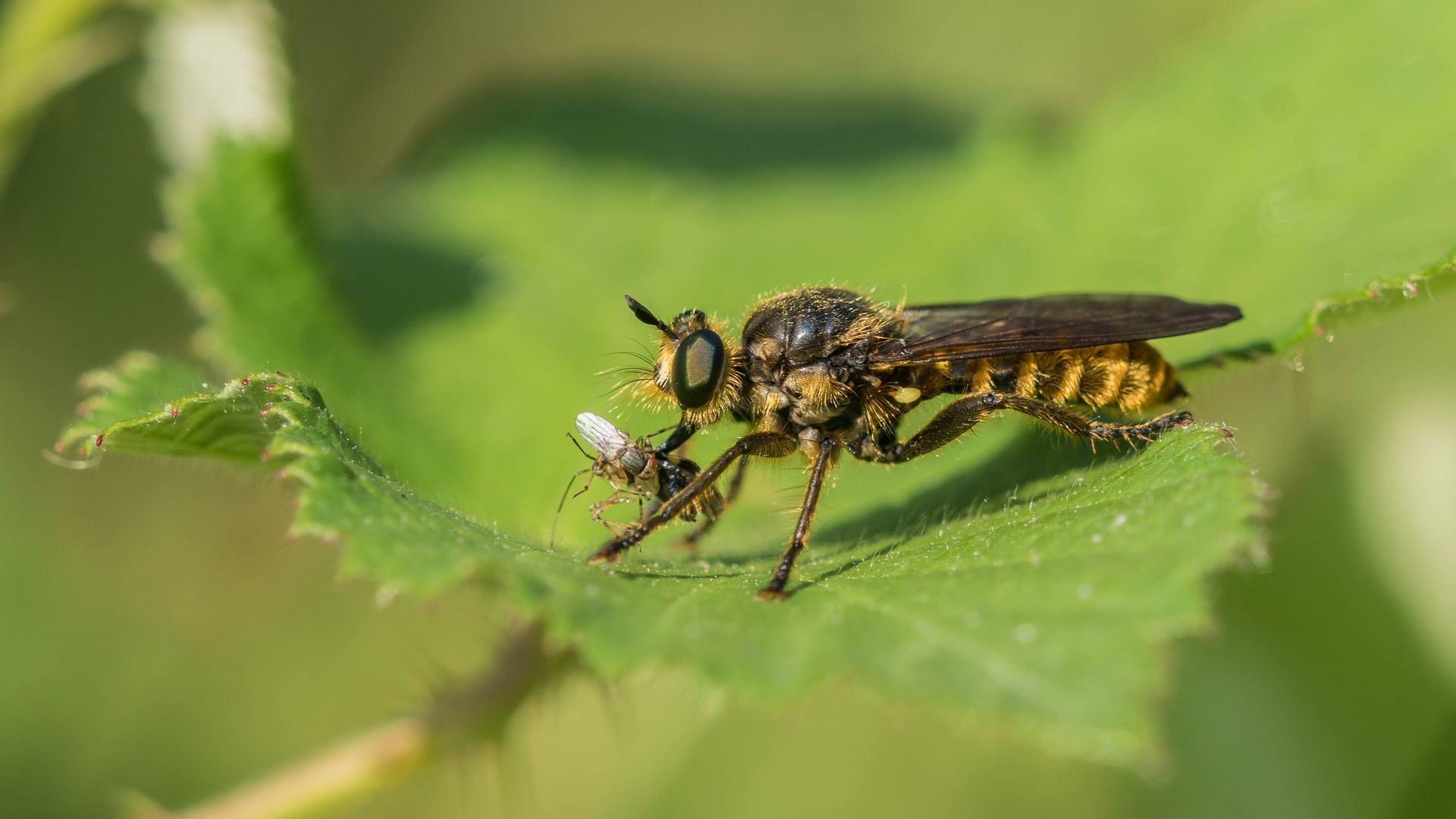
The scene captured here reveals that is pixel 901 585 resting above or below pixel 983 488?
below

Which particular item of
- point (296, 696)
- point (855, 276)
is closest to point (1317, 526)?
point (855, 276)

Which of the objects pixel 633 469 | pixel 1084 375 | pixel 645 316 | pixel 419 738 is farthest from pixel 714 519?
pixel 1084 375

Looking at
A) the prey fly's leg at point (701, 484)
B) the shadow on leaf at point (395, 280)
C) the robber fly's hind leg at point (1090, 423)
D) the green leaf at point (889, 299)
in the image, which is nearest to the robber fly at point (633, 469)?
the prey fly's leg at point (701, 484)

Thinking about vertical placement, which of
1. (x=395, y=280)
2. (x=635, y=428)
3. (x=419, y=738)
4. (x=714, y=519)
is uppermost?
(x=395, y=280)

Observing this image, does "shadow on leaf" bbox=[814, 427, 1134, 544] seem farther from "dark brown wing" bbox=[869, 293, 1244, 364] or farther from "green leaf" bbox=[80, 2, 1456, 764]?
"dark brown wing" bbox=[869, 293, 1244, 364]

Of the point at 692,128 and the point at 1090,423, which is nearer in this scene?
the point at 1090,423

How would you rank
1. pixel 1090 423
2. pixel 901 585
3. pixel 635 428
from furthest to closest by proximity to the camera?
pixel 635 428 < pixel 1090 423 < pixel 901 585

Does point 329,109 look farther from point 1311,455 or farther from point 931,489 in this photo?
point 1311,455

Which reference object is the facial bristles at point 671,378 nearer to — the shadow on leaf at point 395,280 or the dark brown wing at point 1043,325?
the dark brown wing at point 1043,325

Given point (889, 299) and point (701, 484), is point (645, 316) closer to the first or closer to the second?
point (701, 484)
